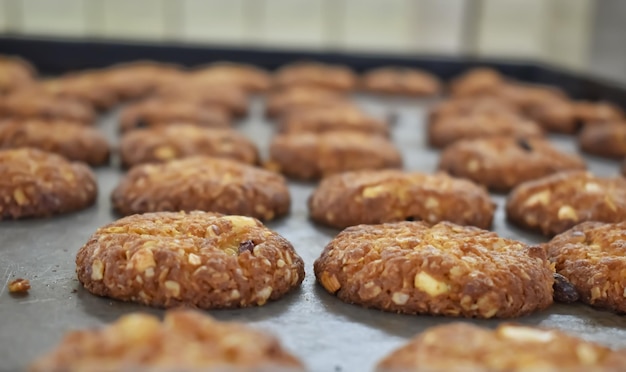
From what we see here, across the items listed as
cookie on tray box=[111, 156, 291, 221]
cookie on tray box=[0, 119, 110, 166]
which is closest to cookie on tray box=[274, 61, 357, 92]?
cookie on tray box=[0, 119, 110, 166]

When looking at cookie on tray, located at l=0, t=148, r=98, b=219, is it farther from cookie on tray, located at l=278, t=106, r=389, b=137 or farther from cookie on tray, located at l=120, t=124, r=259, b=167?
cookie on tray, located at l=278, t=106, r=389, b=137

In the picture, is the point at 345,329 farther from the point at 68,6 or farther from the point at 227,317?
the point at 68,6

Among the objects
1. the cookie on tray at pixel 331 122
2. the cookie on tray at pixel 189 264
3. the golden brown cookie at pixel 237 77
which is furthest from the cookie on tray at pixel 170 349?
the golden brown cookie at pixel 237 77

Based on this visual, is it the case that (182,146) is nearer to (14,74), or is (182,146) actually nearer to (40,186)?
(40,186)

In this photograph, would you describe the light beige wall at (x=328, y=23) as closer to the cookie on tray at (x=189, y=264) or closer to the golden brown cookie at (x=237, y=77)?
the golden brown cookie at (x=237, y=77)

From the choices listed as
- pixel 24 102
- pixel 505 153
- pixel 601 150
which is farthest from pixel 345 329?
pixel 24 102
